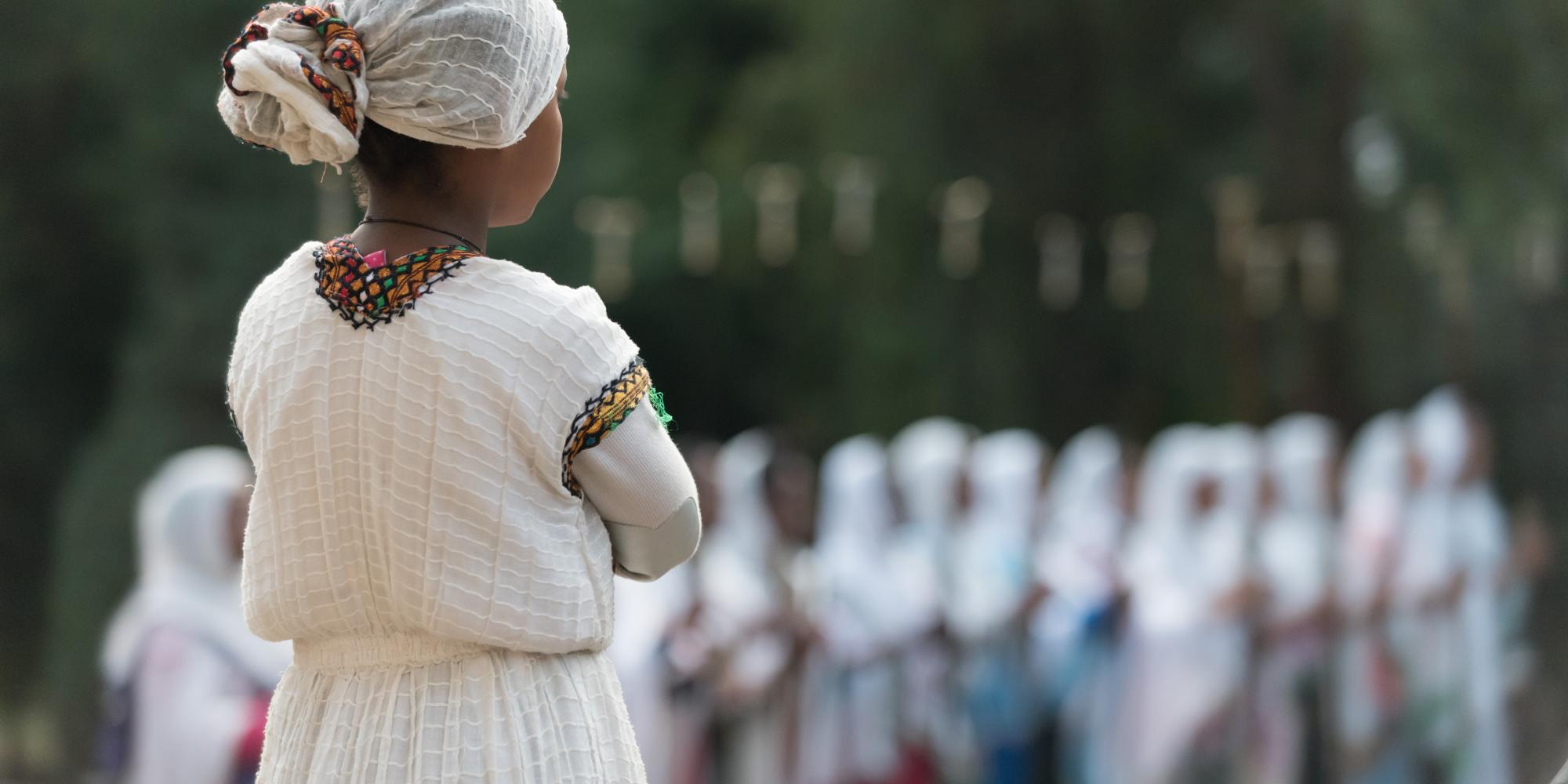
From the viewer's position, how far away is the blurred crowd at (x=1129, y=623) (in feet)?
26.8

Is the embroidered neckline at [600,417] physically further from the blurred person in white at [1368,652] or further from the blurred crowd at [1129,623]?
the blurred person in white at [1368,652]

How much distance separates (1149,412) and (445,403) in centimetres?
1087

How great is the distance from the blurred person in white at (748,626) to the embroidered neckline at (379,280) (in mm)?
6187

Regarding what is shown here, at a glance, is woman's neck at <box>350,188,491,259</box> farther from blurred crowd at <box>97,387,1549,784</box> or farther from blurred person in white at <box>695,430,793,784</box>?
blurred person in white at <box>695,430,793,784</box>

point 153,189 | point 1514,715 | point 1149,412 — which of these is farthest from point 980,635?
point 153,189

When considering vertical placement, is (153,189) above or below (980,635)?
above

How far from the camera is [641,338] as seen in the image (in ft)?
40.0

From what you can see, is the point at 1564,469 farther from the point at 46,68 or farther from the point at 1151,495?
the point at 46,68

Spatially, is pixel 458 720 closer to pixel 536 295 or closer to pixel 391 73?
pixel 536 295

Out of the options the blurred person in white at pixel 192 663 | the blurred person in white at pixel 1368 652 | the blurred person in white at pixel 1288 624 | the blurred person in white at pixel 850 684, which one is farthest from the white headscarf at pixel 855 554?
the blurred person in white at pixel 192 663

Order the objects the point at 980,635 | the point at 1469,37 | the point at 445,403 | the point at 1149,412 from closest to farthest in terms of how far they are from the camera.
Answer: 1. the point at 445,403
2. the point at 980,635
3. the point at 1469,37
4. the point at 1149,412

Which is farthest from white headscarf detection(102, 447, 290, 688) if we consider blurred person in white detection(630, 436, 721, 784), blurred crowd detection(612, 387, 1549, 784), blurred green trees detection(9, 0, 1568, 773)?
blurred green trees detection(9, 0, 1568, 773)

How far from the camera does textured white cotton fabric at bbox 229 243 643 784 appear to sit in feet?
5.69

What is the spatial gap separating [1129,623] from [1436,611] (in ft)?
4.30
